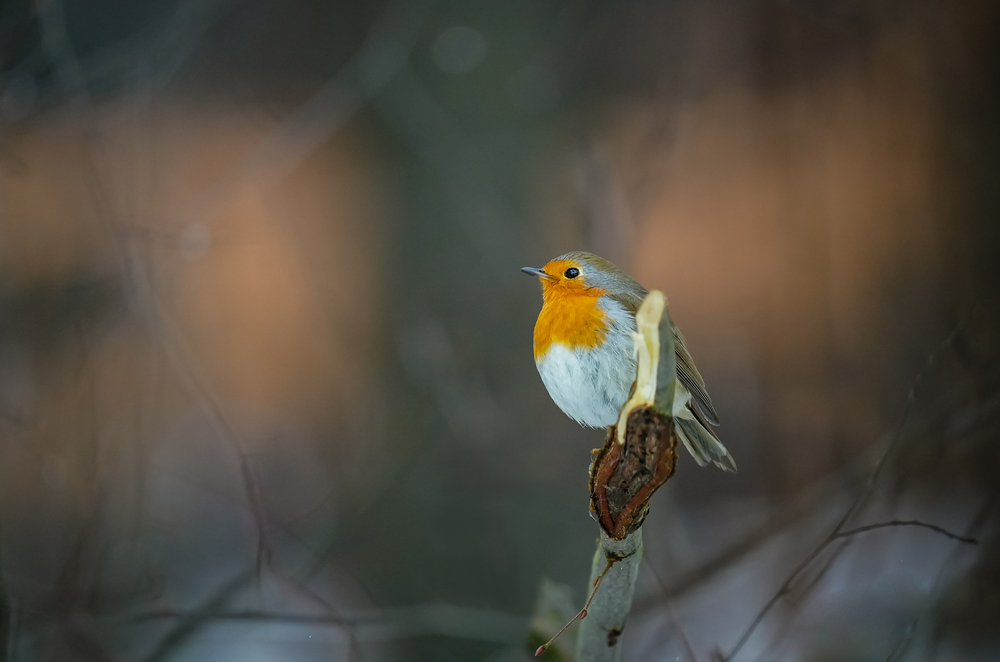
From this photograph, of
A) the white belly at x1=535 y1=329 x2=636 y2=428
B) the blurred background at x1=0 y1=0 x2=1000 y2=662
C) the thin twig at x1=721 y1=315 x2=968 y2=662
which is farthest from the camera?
the blurred background at x1=0 y1=0 x2=1000 y2=662

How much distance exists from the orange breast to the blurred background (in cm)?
77

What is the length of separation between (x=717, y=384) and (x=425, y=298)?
993mm

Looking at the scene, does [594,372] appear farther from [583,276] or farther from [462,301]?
[462,301]

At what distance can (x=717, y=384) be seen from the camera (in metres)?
2.17

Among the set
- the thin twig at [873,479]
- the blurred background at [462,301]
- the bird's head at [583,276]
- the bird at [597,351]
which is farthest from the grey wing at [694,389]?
the blurred background at [462,301]

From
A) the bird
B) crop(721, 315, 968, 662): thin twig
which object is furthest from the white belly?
crop(721, 315, 968, 662): thin twig

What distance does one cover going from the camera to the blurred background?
74.0 inches

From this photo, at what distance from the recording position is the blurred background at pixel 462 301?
1.88 m

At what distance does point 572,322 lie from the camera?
1.08 meters

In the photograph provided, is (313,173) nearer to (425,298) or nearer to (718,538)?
(425,298)

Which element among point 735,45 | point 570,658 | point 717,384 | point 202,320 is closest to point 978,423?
point 717,384

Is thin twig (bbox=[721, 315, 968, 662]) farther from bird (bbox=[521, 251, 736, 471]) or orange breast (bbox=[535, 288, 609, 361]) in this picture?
orange breast (bbox=[535, 288, 609, 361])

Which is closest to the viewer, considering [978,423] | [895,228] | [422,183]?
[978,423]

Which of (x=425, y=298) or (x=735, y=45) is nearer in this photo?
(x=425, y=298)
